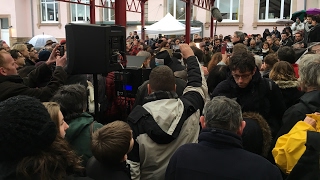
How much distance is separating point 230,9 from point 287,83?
17.8 metres

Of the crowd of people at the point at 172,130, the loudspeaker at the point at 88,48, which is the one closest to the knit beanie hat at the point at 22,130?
the crowd of people at the point at 172,130

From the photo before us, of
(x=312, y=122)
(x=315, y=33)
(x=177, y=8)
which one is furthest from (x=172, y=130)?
(x=177, y=8)

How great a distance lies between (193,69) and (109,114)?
80.3 inches

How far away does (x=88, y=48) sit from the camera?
117 inches

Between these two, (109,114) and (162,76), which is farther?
(109,114)

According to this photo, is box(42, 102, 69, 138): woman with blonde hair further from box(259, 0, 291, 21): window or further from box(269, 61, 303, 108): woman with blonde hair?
Result: box(259, 0, 291, 21): window

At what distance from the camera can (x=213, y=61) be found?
464 centimetres

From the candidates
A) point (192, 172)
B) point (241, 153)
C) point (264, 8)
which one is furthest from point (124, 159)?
point (264, 8)

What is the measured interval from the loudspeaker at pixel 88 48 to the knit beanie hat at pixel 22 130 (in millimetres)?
1671

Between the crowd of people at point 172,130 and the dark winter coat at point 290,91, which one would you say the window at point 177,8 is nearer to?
the crowd of people at point 172,130

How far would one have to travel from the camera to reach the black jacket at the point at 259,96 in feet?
8.99

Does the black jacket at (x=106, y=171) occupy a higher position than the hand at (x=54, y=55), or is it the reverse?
the hand at (x=54, y=55)

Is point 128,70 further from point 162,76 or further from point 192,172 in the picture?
point 192,172

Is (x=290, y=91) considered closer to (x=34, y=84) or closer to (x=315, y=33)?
(x=34, y=84)
